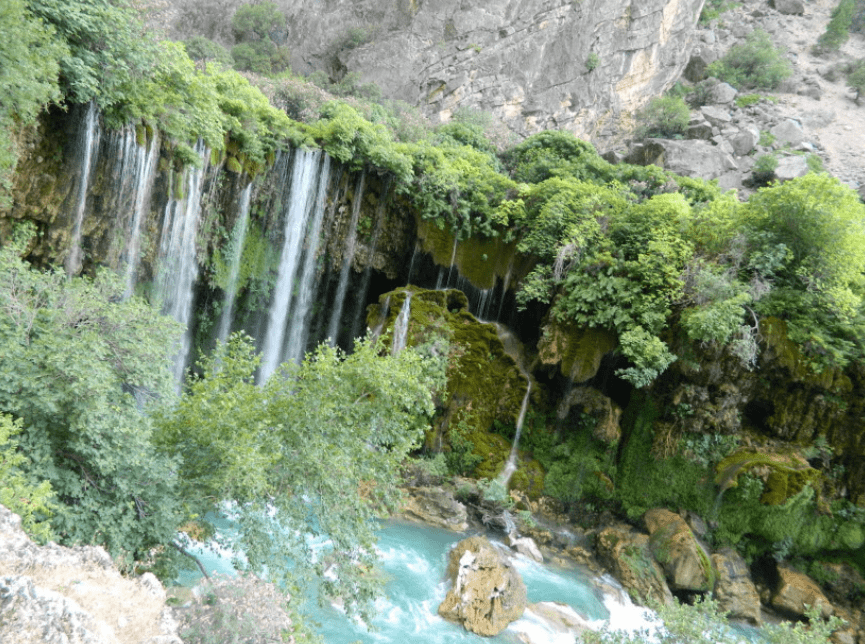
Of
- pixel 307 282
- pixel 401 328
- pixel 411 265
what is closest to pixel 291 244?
pixel 307 282

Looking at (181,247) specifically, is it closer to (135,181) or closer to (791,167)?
(135,181)

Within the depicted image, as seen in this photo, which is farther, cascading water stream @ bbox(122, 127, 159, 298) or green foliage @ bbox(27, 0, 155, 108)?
cascading water stream @ bbox(122, 127, 159, 298)

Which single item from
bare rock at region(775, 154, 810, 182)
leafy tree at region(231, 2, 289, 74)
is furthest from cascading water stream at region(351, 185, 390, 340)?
bare rock at region(775, 154, 810, 182)

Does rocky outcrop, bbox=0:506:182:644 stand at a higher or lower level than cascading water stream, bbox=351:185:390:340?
lower

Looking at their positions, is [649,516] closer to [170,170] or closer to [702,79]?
[170,170]

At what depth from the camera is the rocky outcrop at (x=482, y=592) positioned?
9266mm

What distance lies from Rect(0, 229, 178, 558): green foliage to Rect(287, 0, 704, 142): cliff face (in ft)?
77.3

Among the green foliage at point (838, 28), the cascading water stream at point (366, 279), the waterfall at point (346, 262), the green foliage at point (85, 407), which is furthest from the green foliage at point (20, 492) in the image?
the green foliage at point (838, 28)

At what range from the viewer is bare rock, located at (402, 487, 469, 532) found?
1252cm

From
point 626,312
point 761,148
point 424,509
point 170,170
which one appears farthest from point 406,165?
point 761,148

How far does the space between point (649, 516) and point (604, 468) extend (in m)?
1.59

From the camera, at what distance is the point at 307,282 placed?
52.1 feet

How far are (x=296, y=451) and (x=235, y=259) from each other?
930cm

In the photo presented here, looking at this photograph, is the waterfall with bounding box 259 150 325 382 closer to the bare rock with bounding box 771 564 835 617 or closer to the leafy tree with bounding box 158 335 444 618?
the leafy tree with bounding box 158 335 444 618
